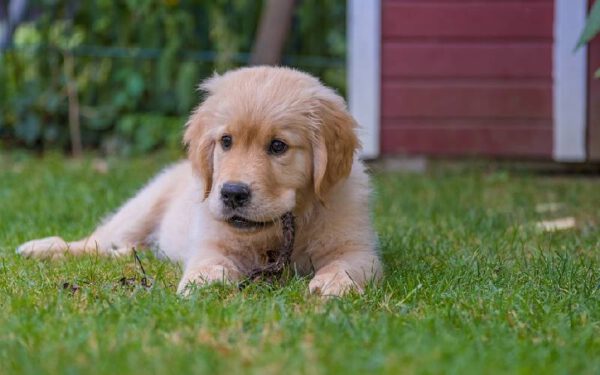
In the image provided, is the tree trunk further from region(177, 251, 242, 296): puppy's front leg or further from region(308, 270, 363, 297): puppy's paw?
region(308, 270, 363, 297): puppy's paw

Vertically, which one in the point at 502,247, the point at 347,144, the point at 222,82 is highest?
the point at 222,82

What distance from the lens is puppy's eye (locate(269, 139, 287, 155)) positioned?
12.2 feet

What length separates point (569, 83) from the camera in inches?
329

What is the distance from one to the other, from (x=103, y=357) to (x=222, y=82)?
5.53 ft

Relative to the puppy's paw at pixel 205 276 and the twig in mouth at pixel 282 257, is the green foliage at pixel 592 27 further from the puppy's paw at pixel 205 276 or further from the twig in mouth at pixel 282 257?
→ the puppy's paw at pixel 205 276

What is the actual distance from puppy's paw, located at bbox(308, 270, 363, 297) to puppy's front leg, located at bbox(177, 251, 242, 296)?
324 mm

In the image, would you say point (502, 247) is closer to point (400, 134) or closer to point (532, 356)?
point (532, 356)

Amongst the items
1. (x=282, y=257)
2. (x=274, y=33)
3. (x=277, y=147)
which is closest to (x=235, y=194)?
(x=277, y=147)

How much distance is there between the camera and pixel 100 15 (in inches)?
416

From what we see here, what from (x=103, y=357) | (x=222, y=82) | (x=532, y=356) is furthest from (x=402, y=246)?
(x=103, y=357)

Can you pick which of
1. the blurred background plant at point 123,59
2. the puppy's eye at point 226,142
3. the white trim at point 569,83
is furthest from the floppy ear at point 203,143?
the blurred background plant at point 123,59

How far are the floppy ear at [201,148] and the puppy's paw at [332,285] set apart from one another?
0.67 metres

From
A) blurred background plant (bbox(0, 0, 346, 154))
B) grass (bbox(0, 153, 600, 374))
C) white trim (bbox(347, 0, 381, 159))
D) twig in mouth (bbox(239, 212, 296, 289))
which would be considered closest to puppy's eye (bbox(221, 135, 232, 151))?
twig in mouth (bbox(239, 212, 296, 289))

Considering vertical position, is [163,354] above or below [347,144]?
below
